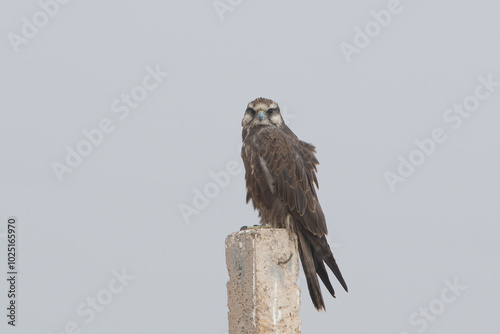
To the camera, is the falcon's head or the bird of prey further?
the falcon's head

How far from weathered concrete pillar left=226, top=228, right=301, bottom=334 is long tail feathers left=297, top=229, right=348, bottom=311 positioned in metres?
0.44

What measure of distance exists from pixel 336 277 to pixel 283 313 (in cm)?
84

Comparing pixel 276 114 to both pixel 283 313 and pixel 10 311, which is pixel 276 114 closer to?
pixel 283 313

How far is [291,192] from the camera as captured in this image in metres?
5.84

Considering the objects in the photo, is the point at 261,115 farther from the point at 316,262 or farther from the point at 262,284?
the point at 262,284

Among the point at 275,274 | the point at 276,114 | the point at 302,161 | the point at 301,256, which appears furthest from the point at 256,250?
the point at 276,114

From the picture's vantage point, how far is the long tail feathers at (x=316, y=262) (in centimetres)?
552

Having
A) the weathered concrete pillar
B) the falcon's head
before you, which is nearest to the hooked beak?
the falcon's head

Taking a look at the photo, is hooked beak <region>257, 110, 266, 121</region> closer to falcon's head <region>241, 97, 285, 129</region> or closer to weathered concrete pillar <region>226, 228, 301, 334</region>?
falcon's head <region>241, 97, 285, 129</region>

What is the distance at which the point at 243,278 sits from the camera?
4.94m

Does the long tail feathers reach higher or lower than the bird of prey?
lower

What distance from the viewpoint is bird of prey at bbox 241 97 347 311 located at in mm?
5602

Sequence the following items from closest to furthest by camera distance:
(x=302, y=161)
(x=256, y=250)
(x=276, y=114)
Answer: (x=256, y=250) → (x=302, y=161) → (x=276, y=114)

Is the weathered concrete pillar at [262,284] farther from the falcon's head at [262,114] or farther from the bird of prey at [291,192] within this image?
the falcon's head at [262,114]
